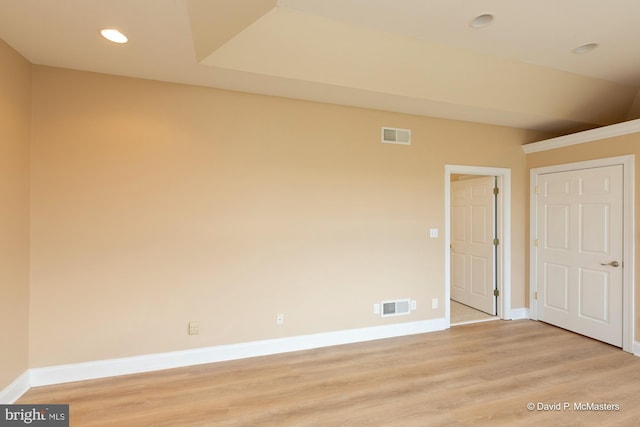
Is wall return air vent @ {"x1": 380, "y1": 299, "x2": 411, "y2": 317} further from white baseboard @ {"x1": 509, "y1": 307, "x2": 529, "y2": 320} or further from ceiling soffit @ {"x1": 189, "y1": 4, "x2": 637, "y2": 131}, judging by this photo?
ceiling soffit @ {"x1": 189, "y1": 4, "x2": 637, "y2": 131}

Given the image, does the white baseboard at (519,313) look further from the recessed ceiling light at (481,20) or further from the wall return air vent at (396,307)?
the recessed ceiling light at (481,20)

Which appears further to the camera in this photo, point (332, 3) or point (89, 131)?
point (89, 131)

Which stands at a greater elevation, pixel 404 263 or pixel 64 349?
pixel 404 263

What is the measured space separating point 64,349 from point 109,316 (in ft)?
1.34

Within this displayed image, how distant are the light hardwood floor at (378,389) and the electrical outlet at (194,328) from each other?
0.32 metres

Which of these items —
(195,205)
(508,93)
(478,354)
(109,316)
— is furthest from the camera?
(508,93)

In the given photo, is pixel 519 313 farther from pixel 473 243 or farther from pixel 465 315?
pixel 473 243

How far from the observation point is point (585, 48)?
9.32 feet

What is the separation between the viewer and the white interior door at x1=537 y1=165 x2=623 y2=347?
3291mm

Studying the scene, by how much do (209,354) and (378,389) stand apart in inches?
63.4

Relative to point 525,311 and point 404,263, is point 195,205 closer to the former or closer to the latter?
point 404,263

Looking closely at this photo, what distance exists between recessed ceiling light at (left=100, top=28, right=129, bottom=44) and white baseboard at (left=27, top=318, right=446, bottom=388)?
260 centimetres

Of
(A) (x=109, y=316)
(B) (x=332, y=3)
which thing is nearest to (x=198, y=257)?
(A) (x=109, y=316)

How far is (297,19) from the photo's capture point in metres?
2.29
